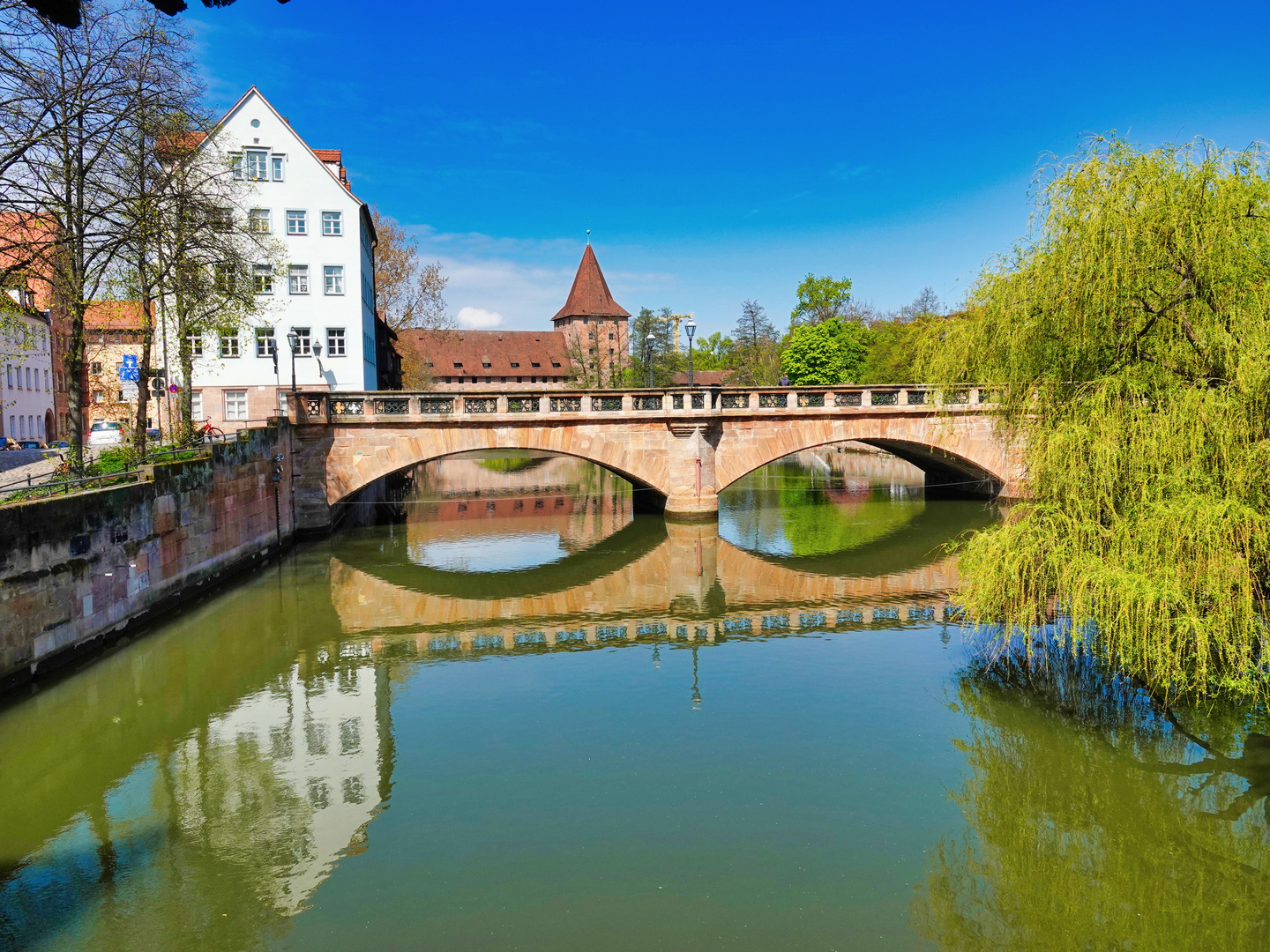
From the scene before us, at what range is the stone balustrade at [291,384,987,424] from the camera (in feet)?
81.5

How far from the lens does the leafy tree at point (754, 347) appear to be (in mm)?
75375

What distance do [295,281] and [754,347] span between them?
51.9m

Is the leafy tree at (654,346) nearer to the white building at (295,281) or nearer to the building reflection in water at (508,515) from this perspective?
the building reflection in water at (508,515)

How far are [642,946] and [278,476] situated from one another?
19.7 metres

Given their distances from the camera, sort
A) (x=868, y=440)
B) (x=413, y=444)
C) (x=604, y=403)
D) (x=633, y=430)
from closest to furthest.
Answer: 1. (x=413, y=444)
2. (x=604, y=403)
3. (x=633, y=430)
4. (x=868, y=440)

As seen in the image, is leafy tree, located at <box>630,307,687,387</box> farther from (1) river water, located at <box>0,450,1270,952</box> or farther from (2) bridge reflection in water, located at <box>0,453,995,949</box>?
(1) river water, located at <box>0,450,1270,952</box>

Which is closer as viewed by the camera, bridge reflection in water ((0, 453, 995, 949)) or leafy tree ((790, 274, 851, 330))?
bridge reflection in water ((0, 453, 995, 949))

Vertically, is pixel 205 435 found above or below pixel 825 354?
below

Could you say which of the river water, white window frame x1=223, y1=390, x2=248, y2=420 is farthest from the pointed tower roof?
the river water

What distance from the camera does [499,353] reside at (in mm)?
90625

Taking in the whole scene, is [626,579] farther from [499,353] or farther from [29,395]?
[499,353]

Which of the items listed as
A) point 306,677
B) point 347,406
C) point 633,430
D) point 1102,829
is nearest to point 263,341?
point 347,406

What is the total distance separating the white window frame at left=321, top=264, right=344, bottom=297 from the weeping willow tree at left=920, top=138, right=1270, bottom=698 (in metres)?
28.0

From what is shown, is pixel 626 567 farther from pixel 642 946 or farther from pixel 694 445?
pixel 642 946
